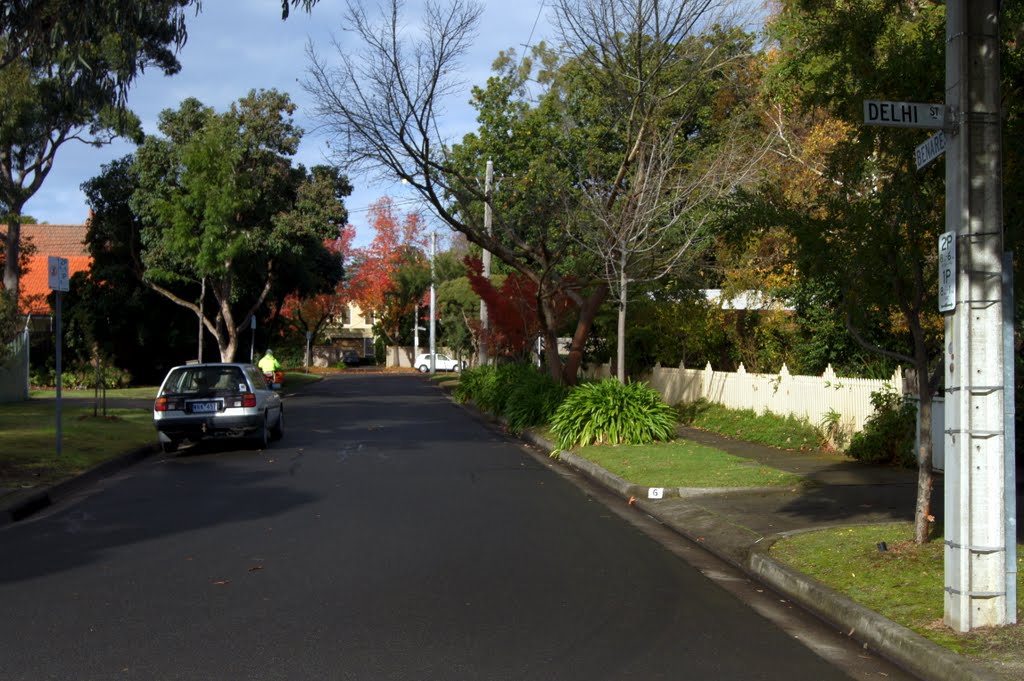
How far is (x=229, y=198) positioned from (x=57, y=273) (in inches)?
677

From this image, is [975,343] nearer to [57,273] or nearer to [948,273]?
[948,273]

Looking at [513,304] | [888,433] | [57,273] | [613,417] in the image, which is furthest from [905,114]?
[513,304]

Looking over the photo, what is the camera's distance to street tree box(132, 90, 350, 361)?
31.4m

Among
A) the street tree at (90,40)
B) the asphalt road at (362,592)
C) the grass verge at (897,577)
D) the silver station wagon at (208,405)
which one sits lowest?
the asphalt road at (362,592)

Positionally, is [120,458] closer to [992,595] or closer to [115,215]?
[992,595]

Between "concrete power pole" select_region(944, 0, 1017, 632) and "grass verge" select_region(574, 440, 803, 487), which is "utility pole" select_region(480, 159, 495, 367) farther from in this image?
"concrete power pole" select_region(944, 0, 1017, 632)

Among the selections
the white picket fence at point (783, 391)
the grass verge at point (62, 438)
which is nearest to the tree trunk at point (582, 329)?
the white picket fence at point (783, 391)

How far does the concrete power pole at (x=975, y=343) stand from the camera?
228 inches

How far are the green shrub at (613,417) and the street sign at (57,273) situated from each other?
835 centimetres

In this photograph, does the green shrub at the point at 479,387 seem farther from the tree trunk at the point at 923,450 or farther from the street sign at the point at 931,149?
the street sign at the point at 931,149

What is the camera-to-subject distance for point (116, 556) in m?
8.50

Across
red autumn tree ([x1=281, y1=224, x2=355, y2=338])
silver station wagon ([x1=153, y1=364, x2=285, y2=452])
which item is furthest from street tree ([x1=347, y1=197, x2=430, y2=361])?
silver station wagon ([x1=153, y1=364, x2=285, y2=452])

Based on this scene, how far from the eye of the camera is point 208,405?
16.6 m

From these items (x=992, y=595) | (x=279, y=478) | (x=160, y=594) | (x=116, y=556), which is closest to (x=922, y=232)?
(x=992, y=595)
